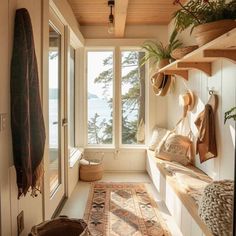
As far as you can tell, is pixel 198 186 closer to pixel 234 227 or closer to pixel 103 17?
pixel 234 227

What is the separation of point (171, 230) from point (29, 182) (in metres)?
1.49

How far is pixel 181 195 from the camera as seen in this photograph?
7.61 ft

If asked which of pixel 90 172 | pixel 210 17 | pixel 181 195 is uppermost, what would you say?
pixel 210 17


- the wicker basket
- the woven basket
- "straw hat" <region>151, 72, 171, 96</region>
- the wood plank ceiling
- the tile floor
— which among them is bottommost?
the tile floor

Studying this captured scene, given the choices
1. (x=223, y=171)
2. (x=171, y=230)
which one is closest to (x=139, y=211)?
(x=171, y=230)

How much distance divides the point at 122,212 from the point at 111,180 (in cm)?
121

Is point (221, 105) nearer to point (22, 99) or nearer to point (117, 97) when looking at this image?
point (22, 99)

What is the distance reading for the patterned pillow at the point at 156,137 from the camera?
427 cm

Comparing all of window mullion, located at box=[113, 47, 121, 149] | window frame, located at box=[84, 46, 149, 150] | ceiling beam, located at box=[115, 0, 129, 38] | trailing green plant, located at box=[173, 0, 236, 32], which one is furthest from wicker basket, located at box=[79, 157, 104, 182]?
trailing green plant, located at box=[173, 0, 236, 32]

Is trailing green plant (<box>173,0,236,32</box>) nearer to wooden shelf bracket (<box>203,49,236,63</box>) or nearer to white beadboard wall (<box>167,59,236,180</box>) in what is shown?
wooden shelf bracket (<box>203,49,236,63</box>)

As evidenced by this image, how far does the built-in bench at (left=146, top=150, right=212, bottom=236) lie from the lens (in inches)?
76.0

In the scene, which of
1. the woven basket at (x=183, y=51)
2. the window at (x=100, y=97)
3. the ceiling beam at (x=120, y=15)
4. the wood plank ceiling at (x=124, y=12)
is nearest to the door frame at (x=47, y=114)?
the wood plank ceiling at (x=124, y=12)

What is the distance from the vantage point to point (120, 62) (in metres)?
4.62

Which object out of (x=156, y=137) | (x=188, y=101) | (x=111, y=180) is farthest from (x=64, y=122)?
(x=156, y=137)
